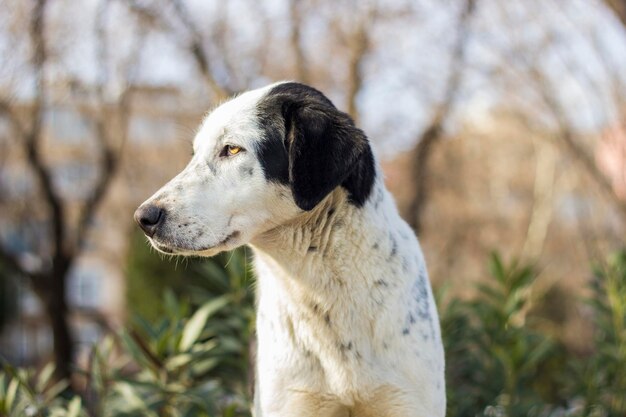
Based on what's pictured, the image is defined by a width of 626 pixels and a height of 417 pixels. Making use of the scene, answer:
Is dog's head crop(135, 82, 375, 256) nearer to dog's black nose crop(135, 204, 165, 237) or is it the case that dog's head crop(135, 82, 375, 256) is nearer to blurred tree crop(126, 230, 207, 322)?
dog's black nose crop(135, 204, 165, 237)

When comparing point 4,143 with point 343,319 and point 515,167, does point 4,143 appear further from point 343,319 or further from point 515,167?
point 515,167

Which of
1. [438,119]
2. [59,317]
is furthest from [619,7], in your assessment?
[59,317]

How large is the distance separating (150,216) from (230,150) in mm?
420

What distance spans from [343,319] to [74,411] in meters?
1.71

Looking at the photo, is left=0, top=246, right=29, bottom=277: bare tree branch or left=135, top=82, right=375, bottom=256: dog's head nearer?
left=135, top=82, right=375, bottom=256: dog's head

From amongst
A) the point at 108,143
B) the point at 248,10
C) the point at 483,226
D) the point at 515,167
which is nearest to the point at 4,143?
the point at 108,143

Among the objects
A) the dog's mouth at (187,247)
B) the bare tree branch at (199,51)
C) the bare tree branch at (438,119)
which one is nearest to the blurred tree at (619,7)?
the bare tree branch at (438,119)

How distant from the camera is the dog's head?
276 centimetres

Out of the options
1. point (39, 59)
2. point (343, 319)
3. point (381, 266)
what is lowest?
point (343, 319)

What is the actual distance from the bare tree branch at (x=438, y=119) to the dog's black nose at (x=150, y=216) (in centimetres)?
651

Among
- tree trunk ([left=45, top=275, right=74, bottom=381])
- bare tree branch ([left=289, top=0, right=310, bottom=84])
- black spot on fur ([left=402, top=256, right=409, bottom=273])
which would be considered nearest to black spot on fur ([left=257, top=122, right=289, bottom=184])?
black spot on fur ([left=402, top=256, right=409, bottom=273])

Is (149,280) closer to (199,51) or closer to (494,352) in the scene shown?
(199,51)

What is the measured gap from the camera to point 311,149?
9.23ft

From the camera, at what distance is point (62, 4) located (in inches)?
322
